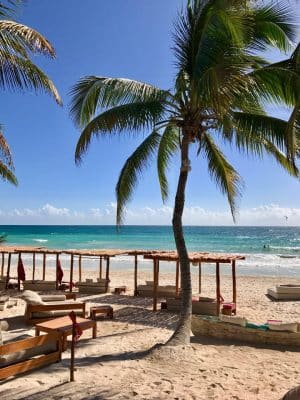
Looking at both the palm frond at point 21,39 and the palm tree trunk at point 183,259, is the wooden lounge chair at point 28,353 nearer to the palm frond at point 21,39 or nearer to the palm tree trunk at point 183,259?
the palm tree trunk at point 183,259

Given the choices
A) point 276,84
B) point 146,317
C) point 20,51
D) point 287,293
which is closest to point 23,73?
point 20,51

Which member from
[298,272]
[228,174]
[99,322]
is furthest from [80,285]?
[298,272]

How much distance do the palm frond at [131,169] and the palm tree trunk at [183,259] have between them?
106 cm

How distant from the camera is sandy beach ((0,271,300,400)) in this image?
17.7 ft

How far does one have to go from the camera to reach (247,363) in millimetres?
6926

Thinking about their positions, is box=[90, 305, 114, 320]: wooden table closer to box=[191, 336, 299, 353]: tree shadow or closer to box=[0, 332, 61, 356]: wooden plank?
box=[191, 336, 299, 353]: tree shadow

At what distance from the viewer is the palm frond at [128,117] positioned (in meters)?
7.18

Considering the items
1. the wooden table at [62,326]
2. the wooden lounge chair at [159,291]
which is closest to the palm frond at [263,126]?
the wooden table at [62,326]

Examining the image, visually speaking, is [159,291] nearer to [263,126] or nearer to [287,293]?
[287,293]

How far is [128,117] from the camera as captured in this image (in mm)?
7230

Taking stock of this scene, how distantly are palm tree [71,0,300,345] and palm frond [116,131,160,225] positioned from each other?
2cm

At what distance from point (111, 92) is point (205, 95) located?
2.20 meters

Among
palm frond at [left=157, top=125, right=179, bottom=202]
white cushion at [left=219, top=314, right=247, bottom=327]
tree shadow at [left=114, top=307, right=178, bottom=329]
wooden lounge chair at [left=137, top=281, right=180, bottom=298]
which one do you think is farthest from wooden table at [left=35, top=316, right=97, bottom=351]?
wooden lounge chair at [left=137, top=281, right=180, bottom=298]

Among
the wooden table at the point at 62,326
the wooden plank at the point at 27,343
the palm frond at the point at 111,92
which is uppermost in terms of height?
the palm frond at the point at 111,92
